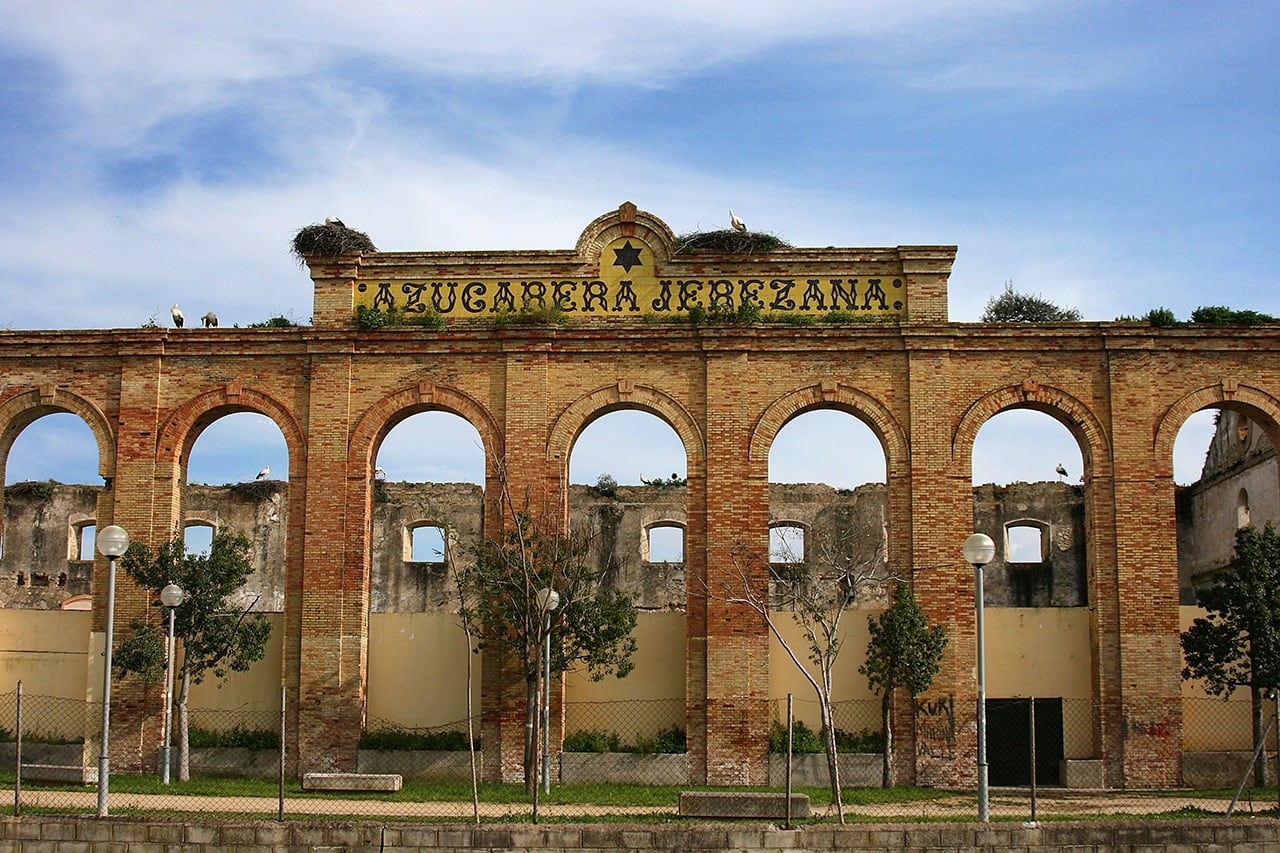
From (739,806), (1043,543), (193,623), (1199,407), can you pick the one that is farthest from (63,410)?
(1043,543)

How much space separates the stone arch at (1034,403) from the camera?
80.2ft

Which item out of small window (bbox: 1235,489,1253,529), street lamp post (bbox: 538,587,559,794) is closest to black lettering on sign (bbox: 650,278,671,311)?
street lamp post (bbox: 538,587,559,794)

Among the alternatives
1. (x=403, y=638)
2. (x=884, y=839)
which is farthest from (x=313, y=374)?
(x=884, y=839)

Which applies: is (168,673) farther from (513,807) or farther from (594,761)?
(594,761)

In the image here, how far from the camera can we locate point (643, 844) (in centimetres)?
1488

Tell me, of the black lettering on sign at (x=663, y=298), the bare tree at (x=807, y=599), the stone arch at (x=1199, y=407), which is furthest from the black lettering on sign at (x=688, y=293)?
the stone arch at (x=1199, y=407)

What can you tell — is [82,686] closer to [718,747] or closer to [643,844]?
[718,747]

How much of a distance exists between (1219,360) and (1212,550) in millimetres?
9552

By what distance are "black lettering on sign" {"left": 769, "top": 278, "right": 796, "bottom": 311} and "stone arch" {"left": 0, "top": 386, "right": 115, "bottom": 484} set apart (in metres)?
12.8

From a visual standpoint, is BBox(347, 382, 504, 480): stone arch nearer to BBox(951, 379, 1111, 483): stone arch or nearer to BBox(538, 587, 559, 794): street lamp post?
BBox(538, 587, 559, 794): street lamp post

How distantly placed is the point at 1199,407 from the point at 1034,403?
298cm


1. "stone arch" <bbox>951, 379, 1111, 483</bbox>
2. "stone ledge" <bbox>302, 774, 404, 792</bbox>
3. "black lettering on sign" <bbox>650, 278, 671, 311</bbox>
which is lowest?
"stone ledge" <bbox>302, 774, 404, 792</bbox>

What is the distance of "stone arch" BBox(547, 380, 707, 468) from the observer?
80.8 feet

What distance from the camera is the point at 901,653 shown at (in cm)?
2284
